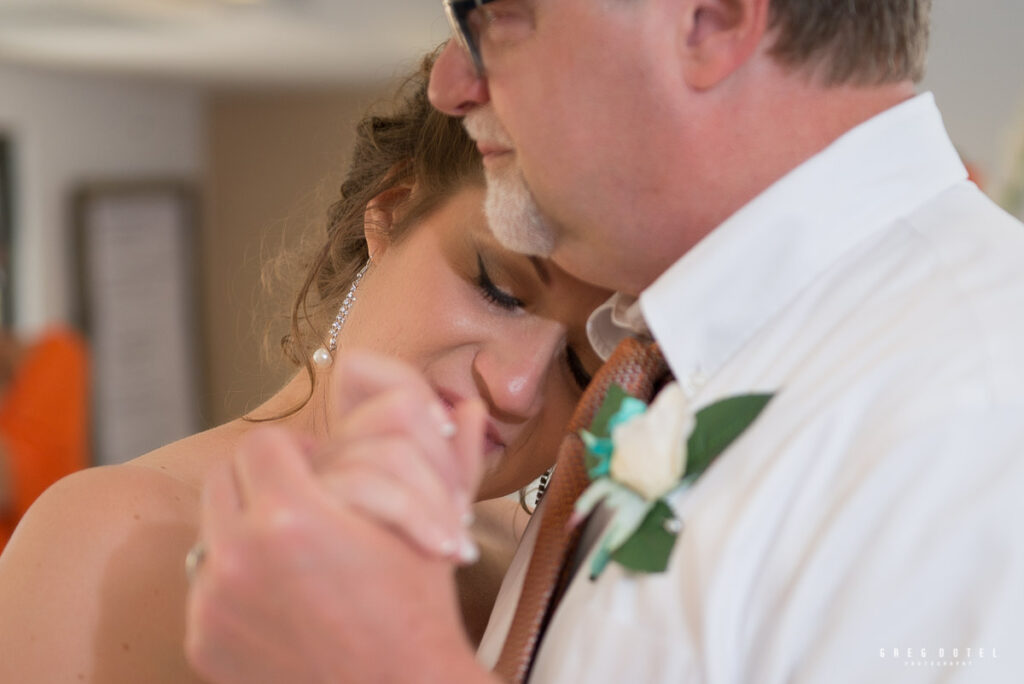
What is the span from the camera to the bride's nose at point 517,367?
1.40 meters

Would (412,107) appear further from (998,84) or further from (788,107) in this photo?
(998,84)

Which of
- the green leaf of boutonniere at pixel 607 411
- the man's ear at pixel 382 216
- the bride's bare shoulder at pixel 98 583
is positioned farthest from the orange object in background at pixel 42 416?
the green leaf of boutonniere at pixel 607 411

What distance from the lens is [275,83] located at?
720 cm

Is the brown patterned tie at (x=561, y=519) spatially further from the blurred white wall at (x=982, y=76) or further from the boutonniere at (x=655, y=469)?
the blurred white wall at (x=982, y=76)

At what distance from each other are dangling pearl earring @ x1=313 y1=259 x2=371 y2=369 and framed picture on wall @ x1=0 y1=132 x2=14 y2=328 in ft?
16.9

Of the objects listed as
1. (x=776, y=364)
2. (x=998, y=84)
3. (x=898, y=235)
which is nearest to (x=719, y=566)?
(x=776, y=364)

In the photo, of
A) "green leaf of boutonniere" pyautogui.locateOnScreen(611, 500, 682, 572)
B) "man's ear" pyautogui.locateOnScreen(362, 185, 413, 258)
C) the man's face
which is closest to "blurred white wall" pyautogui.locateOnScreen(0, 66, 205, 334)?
"man's ear" pyautogui.locateOnScreen(362, 185, 413, 258)

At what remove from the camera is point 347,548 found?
70 cm

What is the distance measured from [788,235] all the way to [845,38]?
193 millimetres

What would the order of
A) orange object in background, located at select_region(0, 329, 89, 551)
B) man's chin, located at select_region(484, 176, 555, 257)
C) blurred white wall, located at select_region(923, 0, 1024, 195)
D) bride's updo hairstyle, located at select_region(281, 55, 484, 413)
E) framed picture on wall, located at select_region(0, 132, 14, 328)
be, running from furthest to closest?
framed picture on wall, located at select_region(0, 132, 14, 328)
orange object in background, located at select_region(0, 329, 89, 551)
blurred white wall, located at select_region(923, 0, 1024, 195)
bride's updo hairstyle, located at select_region(281, 55, 484, 413)
man's chin, located at select_region(484, 176, 555, 257)

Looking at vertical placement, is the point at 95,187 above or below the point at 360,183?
below

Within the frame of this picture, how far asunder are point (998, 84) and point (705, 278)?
3.15 metres

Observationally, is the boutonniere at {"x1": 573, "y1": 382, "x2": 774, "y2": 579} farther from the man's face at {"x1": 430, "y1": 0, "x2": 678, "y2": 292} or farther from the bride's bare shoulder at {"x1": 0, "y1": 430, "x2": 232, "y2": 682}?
the bride's bare shoulder at {"x1": 0, "y1": 430, "x2": 232, "y2": 682}

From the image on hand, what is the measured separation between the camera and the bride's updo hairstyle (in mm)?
1579
